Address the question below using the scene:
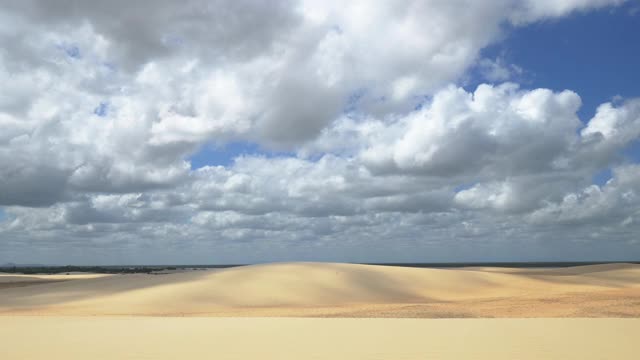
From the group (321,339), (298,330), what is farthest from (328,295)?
(321,339)

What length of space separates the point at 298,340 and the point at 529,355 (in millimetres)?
4524

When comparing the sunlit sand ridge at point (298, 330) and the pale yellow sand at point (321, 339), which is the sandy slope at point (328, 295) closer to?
the sunlit sand ridge at point (298, 330)

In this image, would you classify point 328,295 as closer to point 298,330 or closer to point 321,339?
point 298,330

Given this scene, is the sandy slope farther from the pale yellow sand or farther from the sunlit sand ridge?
the pale yellow sand

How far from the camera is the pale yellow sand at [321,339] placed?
1003cm

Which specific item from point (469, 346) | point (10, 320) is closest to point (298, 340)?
point (469, 346)

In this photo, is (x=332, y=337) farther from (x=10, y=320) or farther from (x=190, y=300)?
(x=190, y=300)

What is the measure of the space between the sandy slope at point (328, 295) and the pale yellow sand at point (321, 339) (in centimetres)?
437

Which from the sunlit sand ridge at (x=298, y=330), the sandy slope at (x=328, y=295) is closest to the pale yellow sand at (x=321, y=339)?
the sunlit sand ridge at (x=298, y=330)

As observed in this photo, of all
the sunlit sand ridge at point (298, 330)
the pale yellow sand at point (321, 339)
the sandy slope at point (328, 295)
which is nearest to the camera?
the pale yellow sand at point (321, 339)

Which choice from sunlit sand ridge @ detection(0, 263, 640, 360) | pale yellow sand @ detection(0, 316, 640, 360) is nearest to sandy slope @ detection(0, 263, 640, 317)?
sunlit sand ridge @ detection(0, 263, 640, 360)

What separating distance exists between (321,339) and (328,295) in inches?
741

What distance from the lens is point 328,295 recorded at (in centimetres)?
3062

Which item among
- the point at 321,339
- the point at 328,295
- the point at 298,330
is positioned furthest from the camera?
the point at 328,295
